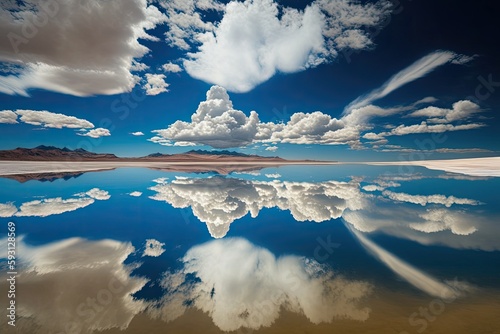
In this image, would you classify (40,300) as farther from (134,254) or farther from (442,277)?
(442,277)

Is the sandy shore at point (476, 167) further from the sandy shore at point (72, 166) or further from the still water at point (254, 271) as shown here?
the sandy shore at point (72, 166)

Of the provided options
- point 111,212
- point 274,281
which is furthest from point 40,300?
point 111,212

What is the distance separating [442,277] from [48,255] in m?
11.0

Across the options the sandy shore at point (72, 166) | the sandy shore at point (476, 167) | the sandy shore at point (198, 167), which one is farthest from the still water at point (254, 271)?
the sandy shore at point (72, 166)

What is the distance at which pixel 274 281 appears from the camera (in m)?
5.83

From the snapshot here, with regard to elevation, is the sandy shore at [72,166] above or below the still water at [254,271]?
below

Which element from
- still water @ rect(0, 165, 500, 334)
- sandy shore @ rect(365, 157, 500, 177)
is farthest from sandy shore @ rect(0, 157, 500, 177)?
still water @ rect(0, 165, 500, 334)

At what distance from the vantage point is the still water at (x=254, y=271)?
14.4ft

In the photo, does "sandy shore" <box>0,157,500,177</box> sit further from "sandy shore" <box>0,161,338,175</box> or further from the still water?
the still water

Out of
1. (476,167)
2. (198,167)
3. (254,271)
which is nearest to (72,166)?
(198,167)

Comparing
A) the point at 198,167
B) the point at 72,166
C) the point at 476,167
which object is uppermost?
the point at 72,166

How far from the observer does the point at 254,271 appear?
6.34m

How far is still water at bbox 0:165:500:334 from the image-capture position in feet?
14.4

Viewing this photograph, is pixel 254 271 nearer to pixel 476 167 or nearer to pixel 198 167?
pixel 198 167
